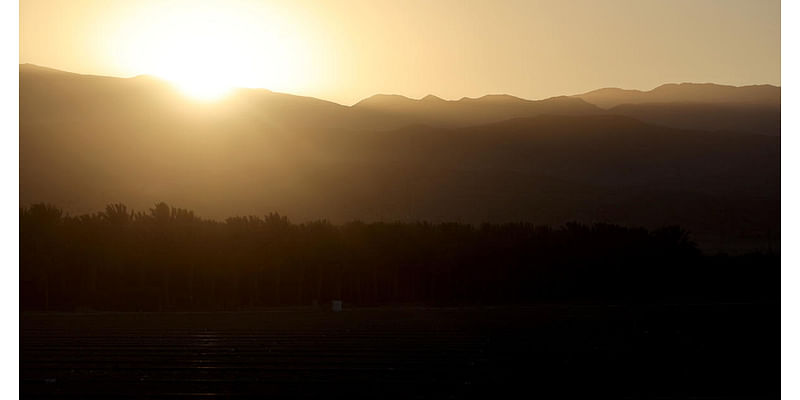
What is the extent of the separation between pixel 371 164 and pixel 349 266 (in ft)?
223

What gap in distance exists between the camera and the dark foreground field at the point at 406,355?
74.5ft

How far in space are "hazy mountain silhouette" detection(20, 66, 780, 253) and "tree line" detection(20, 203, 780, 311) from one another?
28715 millimetres

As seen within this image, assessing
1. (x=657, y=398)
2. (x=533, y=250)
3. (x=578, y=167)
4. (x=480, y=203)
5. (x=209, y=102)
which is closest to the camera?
(x=657, y=398)

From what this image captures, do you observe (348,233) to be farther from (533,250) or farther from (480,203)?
(480,203)

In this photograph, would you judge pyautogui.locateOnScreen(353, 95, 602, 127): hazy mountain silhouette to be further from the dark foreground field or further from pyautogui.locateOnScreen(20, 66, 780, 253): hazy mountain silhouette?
the dark foreground field

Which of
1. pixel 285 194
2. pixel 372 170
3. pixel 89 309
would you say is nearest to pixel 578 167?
pixel 372 170

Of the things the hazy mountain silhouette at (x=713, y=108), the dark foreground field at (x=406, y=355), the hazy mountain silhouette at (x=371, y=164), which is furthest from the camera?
the hazy mountain silhouette at (x=713, y=108)

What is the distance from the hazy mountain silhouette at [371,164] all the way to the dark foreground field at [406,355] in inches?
1879

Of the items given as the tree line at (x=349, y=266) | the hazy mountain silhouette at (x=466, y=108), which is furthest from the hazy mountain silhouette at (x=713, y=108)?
the tree line at (x=349, y=266)

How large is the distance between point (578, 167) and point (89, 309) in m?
88.6

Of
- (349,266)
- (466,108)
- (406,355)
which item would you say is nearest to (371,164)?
(466,108)

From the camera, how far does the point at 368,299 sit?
4953 cm

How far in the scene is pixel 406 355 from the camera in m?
28.2

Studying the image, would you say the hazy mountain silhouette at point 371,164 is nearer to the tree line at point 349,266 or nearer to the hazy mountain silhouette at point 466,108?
the hazy mountain silhouette at point 466,108
